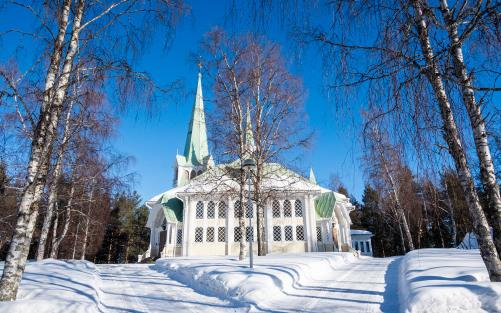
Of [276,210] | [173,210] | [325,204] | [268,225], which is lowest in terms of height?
[268,225]

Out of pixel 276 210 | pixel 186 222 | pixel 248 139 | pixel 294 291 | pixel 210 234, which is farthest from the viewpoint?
pixel 276 210

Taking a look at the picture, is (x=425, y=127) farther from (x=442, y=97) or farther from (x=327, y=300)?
(x=327, y=300)

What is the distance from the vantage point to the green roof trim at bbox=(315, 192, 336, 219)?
26828mm

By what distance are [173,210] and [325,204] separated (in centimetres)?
1425

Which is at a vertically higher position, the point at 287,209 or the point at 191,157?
the point at 191,157

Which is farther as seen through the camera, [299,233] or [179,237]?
[179,237]

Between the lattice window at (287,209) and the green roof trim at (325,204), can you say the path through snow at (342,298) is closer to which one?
the lattice window at (287,209)

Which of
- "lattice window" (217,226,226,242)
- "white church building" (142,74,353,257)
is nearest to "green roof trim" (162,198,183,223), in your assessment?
"white church building" (142,74,353,257)

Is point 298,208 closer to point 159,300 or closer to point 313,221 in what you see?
point 313,221

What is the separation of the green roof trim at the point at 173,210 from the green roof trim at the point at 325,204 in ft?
42.3

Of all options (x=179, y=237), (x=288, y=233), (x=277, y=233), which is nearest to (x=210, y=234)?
(x=179, y=237)

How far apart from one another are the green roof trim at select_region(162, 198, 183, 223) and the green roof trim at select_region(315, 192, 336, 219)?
507 inches

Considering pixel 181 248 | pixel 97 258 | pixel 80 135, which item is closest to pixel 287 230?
pixel 181 248

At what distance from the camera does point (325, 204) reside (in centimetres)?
2762
